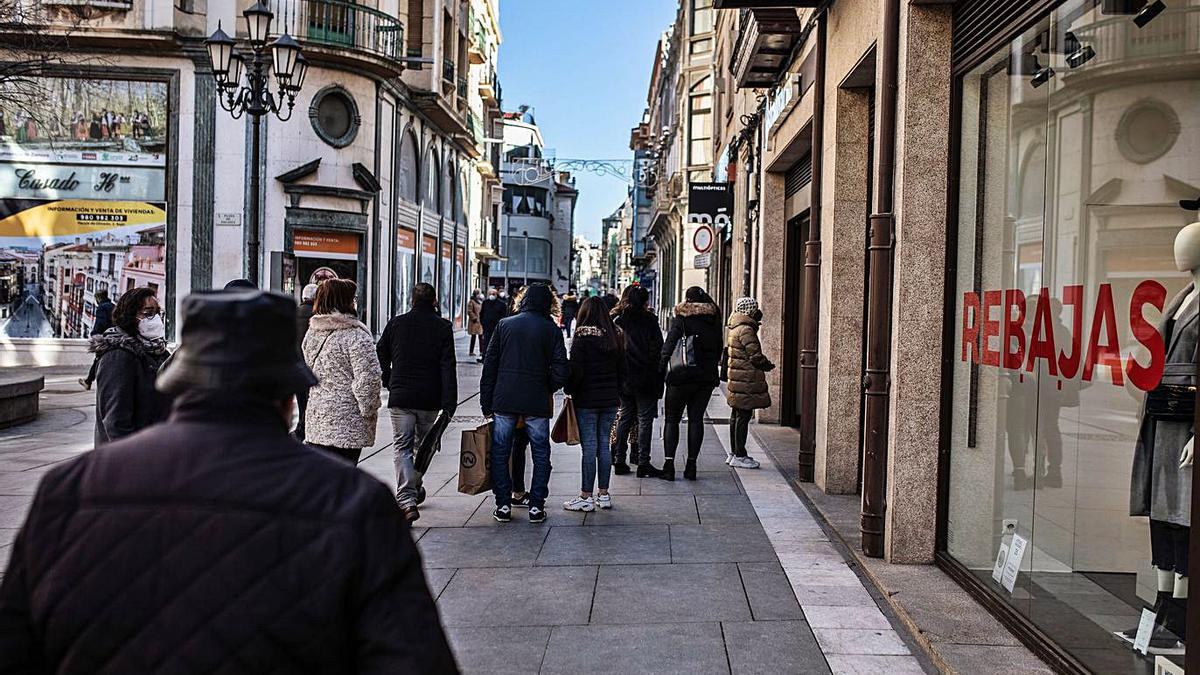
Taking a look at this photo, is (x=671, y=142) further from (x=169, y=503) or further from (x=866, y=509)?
(x=169, y=503)

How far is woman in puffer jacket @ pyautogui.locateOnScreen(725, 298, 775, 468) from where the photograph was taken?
38.7ft

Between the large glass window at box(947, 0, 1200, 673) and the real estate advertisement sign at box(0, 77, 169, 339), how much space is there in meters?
24.2

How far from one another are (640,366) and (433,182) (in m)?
29.1

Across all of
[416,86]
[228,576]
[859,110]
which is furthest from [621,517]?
Answer: [416,86]

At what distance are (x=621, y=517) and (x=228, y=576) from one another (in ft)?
24.1

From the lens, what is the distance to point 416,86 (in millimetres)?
33781

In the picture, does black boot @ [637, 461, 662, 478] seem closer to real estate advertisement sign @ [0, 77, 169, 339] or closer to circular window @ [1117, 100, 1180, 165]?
circular window @ [1117, 100, 1180, 165]

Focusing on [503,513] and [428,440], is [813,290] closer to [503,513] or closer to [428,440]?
[503,513]

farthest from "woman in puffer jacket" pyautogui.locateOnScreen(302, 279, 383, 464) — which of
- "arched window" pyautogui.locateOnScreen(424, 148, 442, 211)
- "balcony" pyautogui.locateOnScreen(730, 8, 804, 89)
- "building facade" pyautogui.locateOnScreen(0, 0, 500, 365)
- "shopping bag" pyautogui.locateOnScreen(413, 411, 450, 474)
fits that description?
"arched window" pyautogui.locateOnScreen(424, 148, 442, 211)

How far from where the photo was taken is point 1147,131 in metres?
4.91

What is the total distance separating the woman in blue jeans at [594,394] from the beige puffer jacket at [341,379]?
208 cm

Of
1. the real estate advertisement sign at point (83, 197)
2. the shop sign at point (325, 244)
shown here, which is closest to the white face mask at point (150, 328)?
the real estate advertisement sign at point (83, 197)

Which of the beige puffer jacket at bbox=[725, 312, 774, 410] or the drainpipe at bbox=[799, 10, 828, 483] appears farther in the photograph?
the beige puffer jacket at bbox=[725, 312, 774, 410]

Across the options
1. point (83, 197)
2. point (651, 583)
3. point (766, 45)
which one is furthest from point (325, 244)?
point (651, 583)
